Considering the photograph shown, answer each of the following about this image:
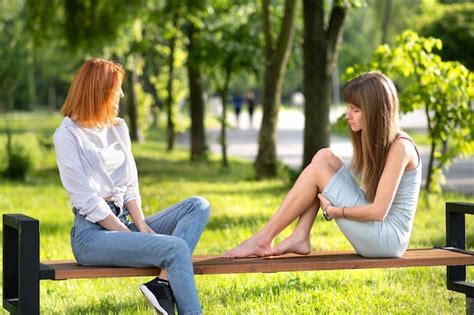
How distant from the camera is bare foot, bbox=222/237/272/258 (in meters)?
6.18

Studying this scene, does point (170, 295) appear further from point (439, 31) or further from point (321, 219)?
point (439, 31)

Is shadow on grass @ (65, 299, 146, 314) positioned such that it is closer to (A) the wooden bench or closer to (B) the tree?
(A) the wooden bench

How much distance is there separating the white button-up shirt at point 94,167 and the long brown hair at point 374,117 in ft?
4.21

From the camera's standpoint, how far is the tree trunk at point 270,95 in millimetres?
17891

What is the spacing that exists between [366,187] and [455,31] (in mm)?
16093

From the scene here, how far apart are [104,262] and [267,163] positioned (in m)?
12.4

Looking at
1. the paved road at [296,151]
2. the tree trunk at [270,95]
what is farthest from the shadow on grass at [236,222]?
the tree trunk at [270,95]

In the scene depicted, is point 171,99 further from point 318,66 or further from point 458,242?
point 458,242

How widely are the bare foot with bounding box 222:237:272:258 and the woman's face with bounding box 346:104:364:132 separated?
32.7 inches

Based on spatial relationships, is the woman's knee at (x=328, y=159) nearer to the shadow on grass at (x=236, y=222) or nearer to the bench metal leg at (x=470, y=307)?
the bench metal leg at (x=470, y=307)

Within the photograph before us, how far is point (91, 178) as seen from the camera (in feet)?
19.4

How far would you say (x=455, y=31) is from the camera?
21.8m

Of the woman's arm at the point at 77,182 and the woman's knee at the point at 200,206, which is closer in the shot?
the woman's arm at the point at 77,182

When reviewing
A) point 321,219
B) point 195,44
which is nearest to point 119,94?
point 321,219
